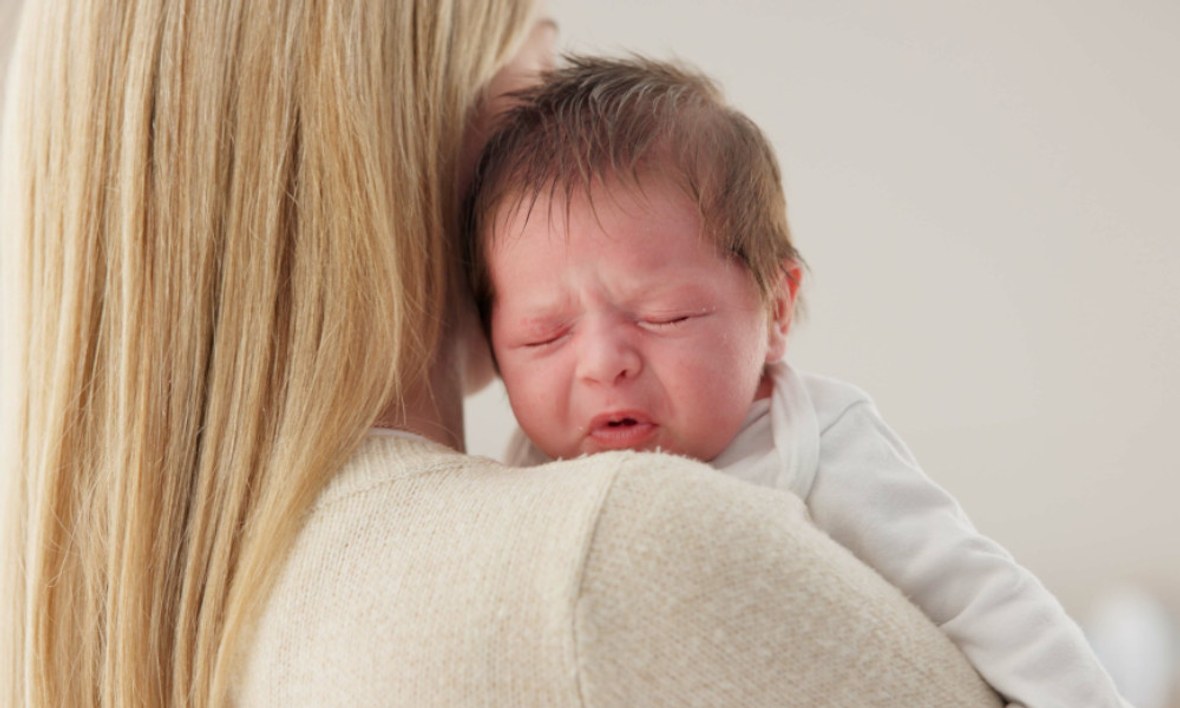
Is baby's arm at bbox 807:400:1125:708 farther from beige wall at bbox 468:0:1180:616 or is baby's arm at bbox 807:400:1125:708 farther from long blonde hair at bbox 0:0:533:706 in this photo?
beige wall at bbox 468:0:1180:616

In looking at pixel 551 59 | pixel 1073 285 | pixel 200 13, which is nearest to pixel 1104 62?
pixel 1073 285

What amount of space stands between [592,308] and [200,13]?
344 mm

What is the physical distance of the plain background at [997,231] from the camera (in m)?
2.93

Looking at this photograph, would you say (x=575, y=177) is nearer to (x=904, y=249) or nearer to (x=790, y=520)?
(x=790, y=520)

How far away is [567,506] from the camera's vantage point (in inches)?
28.0

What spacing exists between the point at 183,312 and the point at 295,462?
5.3 inches

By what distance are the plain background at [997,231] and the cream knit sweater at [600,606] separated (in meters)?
2.22

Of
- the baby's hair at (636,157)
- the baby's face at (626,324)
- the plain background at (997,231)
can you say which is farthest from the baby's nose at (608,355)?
the plain background at (997,231)

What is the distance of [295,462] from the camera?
0.81 metres

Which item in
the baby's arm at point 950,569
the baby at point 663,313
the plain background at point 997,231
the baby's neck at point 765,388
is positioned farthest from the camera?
the plain background at point 997,231

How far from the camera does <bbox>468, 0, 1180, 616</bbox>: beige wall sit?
293cm

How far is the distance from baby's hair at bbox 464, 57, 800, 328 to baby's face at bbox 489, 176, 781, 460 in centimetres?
2

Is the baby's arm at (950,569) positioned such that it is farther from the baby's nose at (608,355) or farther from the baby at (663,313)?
the baby's nose at (608,355)

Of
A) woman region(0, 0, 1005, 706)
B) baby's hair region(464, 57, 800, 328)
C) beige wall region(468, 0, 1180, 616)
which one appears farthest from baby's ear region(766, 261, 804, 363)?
beige wall region(468, 0, 1180, 616)
